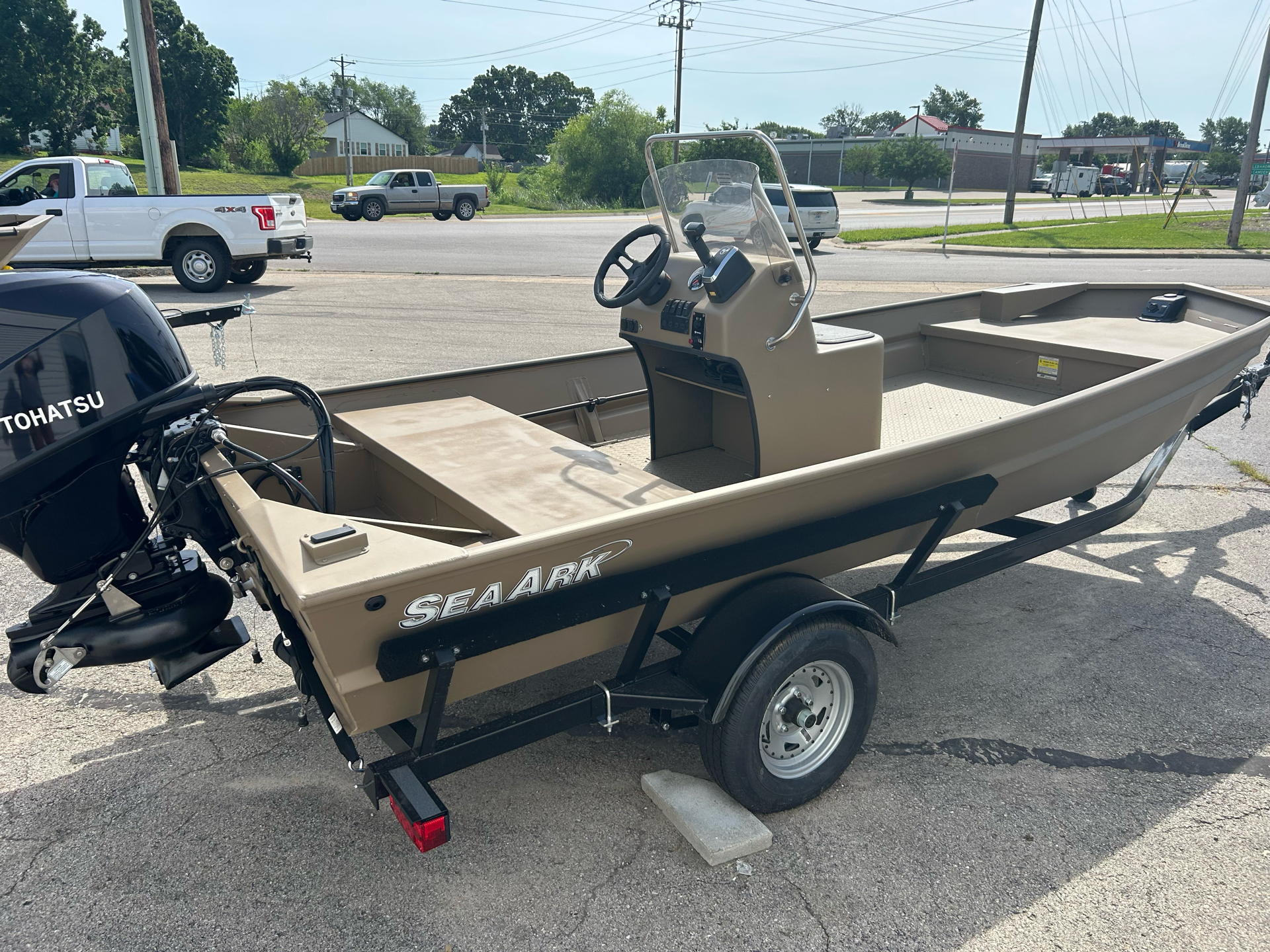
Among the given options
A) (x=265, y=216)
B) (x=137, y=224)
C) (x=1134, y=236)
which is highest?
(x=265, y=216)

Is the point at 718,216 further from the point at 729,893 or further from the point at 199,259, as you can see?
the point at 199,259

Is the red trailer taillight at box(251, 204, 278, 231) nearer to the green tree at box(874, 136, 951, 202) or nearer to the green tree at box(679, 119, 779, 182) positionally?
the green tree at box(679, 119, 779, 182)

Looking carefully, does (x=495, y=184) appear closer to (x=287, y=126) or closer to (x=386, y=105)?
(x=287, y=126)

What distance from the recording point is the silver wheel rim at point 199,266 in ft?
42.4

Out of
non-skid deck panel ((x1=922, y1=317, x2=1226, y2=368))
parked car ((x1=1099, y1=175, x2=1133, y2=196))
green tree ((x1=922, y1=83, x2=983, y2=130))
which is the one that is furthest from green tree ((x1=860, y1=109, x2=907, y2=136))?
non-skid deck panel ((x1=922, y1=317, x2=1226, y2=368))

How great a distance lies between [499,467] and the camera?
3482mm

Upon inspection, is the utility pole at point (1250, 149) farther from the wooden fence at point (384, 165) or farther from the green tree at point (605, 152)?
the wooden fence at point (384, 165)

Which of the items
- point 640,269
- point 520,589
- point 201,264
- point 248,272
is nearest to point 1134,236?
point 248,272

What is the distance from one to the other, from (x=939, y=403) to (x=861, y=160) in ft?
204

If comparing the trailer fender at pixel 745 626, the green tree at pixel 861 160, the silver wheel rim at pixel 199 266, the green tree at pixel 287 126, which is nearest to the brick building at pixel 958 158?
the green tree at pixel 861 160

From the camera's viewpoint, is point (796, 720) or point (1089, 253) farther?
point (1089, 253)

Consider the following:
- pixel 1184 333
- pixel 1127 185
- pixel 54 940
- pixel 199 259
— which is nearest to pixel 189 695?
pixel 54 940

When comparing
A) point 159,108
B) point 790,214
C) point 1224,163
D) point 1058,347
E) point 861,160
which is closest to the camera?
point 790,214

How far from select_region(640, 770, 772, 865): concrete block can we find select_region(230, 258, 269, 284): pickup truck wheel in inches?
532
